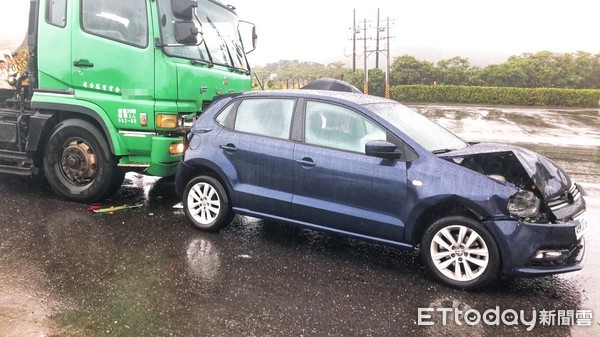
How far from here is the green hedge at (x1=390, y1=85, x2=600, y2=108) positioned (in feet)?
113

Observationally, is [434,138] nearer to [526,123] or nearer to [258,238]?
[258,238]

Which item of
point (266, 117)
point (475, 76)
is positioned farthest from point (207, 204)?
point (475, 76)

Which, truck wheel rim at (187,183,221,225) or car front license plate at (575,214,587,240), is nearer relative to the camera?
car front license plate at (575,214,587,240)

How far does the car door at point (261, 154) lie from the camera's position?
457 centimetres

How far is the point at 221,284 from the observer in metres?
3.83

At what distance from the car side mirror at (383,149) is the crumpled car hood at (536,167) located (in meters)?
0.38

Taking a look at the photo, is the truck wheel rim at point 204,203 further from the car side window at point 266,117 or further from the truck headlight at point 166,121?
A: the truck headlight at point 166,121

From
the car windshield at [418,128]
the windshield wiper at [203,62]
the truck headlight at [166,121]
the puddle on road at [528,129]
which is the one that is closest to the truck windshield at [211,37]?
the windshield wiper at [203,62]

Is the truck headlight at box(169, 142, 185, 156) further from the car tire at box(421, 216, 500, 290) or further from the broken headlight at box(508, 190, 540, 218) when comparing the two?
the broken headlight at box(508, 190, 540, 218)

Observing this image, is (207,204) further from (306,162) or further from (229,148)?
(306,162)

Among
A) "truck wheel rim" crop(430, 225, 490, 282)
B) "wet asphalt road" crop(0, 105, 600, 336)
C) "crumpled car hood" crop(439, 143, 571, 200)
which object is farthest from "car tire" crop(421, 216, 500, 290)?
"crumpled car hood" crop(439, 143, 571, 200)

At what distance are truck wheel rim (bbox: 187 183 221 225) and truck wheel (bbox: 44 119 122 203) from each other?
57.0 inches

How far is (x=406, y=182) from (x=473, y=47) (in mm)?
185054

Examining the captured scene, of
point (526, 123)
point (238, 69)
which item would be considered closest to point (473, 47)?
point (526, 123)
